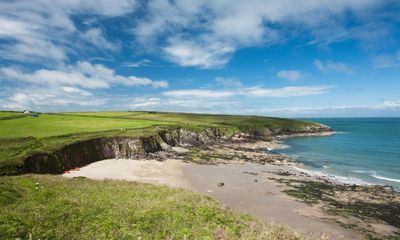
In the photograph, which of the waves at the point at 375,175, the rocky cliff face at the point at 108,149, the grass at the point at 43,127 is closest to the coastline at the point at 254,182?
the rocky cliff face at the point at 108,149

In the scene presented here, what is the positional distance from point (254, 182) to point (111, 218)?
32499 millimetres

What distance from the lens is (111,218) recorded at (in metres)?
16.0

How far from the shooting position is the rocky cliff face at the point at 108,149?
4106cm

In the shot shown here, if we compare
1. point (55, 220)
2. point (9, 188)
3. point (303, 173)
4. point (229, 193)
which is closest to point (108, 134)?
point (229, 193)

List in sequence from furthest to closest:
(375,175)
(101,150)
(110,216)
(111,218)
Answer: (101,150) < (375,175) < (110,216) < (111,218)

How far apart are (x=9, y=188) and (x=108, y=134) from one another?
43.8 meters

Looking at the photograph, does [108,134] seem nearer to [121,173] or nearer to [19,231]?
[121,173]

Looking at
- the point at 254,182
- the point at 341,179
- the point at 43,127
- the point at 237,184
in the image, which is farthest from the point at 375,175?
the point at 43,127

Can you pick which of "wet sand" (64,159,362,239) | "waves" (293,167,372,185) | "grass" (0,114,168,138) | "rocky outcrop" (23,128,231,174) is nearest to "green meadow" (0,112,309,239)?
"wet sand" (64,159,362,239)

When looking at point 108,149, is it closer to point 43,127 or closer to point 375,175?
point 43,127

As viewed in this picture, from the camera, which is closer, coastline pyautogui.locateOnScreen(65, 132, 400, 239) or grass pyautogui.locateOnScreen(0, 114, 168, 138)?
coastline pyautogui.locateOnScreen(65, 132, 400, 239)

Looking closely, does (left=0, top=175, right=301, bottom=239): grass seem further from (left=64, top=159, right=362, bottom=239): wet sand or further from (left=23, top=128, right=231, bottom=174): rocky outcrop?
(left=23, top=128, right=231, bottom=174): rocky outcrop

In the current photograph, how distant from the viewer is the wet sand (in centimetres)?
2912

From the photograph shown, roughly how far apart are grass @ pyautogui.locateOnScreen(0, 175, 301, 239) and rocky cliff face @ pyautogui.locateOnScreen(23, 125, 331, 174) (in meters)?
18.9
